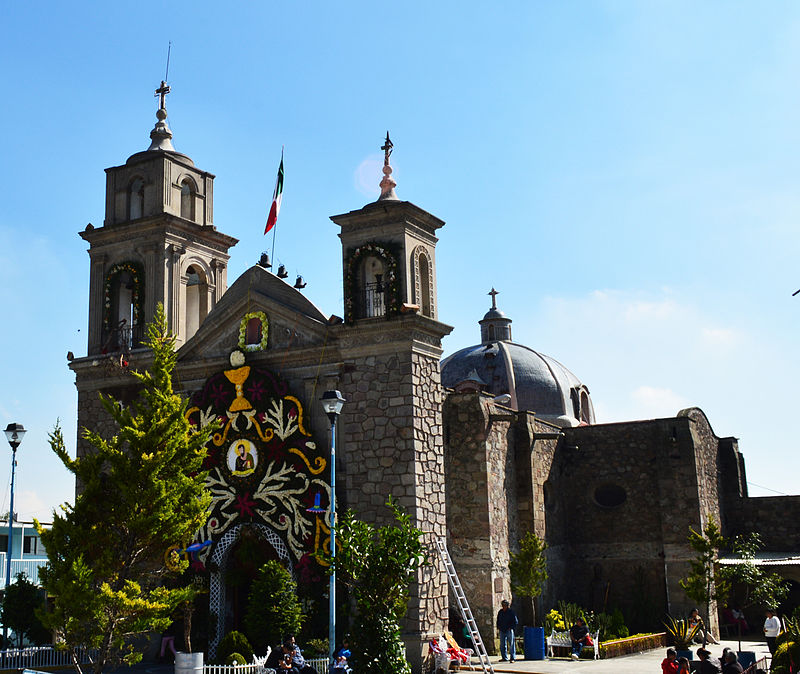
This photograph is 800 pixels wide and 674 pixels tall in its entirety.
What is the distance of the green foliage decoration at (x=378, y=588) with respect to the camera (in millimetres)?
15320

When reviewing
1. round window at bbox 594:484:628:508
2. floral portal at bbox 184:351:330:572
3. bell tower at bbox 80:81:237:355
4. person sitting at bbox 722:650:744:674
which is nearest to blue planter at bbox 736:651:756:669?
person sitting at bbox 722:650:744:674

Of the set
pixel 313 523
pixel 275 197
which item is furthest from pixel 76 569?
pixel 275 197

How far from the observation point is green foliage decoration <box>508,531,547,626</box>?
25.9 m

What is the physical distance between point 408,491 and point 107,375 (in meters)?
9.79

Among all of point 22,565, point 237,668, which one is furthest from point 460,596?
point 22,565

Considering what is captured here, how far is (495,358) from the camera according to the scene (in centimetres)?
4131

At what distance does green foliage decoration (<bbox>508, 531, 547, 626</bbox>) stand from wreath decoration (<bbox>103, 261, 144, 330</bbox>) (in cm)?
1229

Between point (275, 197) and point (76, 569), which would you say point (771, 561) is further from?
point (76, 569)

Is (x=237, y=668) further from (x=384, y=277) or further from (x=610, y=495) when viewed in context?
(x=610, y=495)

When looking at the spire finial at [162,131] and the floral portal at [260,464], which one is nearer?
the floral portal at [260,464]

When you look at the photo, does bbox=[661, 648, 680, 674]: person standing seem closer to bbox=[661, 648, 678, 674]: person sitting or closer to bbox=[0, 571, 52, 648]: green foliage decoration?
bbox=[661, 648, 678, 674]: person sitting

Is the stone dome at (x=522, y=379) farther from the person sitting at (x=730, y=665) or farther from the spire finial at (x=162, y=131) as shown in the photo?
the person sitting at (x=730, y=665)

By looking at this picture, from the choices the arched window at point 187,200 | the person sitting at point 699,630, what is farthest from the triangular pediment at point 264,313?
the person sitting at point 699,630

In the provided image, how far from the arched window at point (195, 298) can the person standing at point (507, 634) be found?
11517 mm
